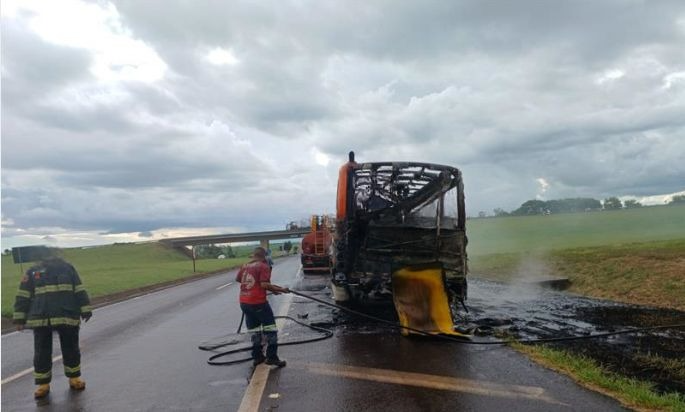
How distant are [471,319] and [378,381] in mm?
4698

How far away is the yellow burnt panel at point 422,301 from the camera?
8180 millimetres

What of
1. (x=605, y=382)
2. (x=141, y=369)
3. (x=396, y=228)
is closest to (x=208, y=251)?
(x=396, y=228)

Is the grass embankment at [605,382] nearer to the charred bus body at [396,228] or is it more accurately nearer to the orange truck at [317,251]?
the charred bus body at [396,228]

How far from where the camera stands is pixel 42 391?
5598 mm

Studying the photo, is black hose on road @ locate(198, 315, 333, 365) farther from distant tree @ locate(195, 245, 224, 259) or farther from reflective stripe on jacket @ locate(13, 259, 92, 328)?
distant tree @ locate(195, 245, 224, 259)

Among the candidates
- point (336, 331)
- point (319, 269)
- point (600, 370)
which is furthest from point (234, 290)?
point (600, 370)

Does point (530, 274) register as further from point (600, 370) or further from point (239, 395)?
point (239, 395)

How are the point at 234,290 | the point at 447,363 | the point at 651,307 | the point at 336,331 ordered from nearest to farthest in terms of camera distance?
1. the point at 447,363
2. the point at 336,331
3. the point at 651,307
4. the point at 234,290

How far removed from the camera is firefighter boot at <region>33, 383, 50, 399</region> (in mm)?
5566

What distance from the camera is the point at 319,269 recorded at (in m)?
24.2

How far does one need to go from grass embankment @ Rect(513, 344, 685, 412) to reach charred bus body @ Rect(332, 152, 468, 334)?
248 cm

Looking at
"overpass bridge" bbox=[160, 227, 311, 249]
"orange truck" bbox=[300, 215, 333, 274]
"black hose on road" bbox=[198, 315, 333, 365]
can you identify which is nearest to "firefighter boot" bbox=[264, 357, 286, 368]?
"black hose on road" bbox=[198, 315, 333, 365]

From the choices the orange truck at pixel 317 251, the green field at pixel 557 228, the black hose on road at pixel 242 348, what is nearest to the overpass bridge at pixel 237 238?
the green field at pixel 557 228

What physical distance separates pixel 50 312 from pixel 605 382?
632 cm
